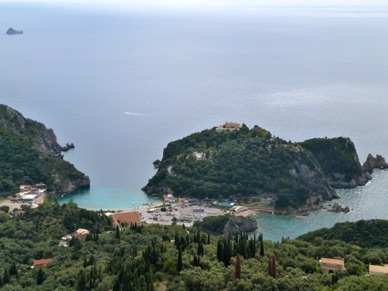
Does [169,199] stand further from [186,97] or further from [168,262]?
[186,97]

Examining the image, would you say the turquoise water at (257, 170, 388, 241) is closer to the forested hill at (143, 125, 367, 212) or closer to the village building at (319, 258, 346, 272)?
the forested hill at (143, 125, 367, 212)

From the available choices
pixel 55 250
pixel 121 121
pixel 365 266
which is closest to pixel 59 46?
pixel 121 121

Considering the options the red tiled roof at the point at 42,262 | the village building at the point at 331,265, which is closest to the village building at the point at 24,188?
the red tiled roof at the point at 42,262

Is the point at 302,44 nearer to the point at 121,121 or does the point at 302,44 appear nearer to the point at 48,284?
the point at 121,121

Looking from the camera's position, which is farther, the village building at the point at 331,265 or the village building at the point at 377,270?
the village building at the point at 331,265

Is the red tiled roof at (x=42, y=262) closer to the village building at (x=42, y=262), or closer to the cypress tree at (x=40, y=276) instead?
the village building at (x=42, y=262)
